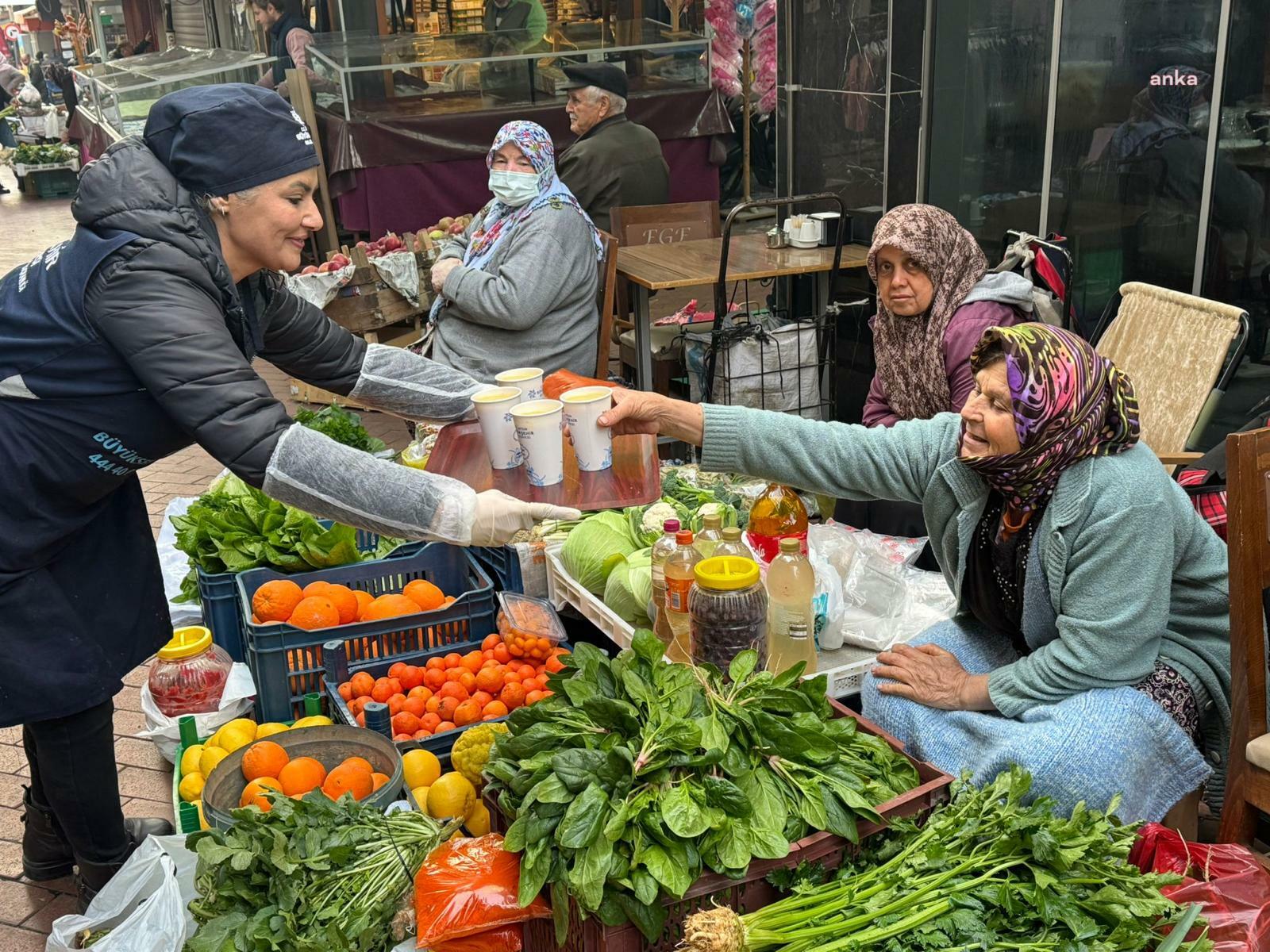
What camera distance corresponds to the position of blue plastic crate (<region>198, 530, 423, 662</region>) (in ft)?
12.9

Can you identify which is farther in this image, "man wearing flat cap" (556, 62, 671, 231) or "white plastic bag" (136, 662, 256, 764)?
"man wearing flat cap" (556, 62, 671, 231)

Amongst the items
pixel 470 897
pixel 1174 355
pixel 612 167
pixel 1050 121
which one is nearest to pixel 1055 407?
pixel 470 897

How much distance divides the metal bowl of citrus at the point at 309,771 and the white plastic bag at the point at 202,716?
691mm

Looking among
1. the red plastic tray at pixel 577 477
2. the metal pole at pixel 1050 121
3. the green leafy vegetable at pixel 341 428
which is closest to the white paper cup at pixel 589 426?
the red plastic tray at pixel 577 477

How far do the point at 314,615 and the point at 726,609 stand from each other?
1.46 meters

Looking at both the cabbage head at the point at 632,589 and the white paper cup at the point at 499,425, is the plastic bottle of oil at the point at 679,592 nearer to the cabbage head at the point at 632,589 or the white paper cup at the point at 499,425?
the cabbage head at the point at 632,589

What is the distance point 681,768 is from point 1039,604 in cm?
101

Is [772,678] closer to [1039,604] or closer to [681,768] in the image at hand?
[681,768]

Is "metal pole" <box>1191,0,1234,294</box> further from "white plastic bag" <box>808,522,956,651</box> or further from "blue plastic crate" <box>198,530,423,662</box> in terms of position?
"blue plastic crate" <box>198,530,423,662</box>

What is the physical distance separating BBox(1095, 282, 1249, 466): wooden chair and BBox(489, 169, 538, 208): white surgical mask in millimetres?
2506

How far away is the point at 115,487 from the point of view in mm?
2814

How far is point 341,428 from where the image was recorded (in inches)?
201

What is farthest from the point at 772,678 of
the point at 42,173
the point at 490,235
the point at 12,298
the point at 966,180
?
the point at 42,173

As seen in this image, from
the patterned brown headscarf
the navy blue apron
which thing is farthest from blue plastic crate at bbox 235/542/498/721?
the patterned brown headscarf
